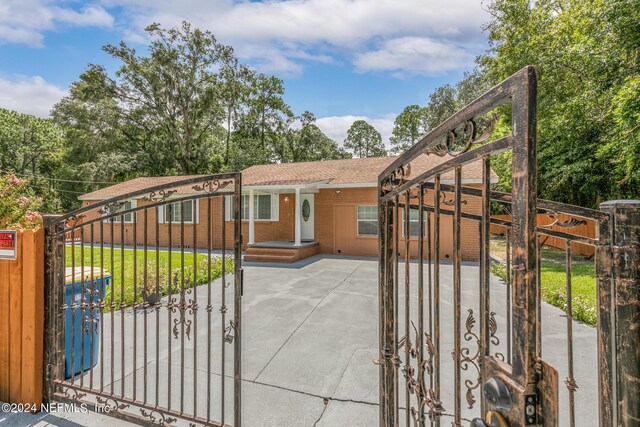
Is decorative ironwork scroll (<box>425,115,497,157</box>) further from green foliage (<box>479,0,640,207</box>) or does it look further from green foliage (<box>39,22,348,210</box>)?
green foliage (<box>39,22,348,210</box>)

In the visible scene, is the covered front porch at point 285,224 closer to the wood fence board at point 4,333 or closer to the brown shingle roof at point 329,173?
the brown shingle roof at point 329,173

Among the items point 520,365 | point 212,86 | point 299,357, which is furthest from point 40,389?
point 212,86

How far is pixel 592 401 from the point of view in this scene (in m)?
2.86

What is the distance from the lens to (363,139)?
119ft

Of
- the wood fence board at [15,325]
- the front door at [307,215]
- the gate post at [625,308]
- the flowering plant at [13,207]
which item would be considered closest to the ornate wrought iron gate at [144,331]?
the wood fence board at [15,325]

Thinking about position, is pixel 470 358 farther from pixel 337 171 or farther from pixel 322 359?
pixel 337 171

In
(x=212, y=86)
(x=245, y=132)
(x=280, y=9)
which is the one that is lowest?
(x=280, y=9)

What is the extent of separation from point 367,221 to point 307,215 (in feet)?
8.55

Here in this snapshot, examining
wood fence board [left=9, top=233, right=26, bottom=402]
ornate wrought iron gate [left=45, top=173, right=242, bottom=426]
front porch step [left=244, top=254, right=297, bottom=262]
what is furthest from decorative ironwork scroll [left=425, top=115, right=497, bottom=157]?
front porch step [left=244, top=254, right=297, bottom=262]

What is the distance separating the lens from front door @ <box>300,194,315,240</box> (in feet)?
43.9

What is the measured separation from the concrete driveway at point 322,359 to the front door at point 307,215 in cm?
615

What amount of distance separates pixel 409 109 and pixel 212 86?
1981 cm

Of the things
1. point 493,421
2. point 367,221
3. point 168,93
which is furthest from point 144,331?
point 168,93

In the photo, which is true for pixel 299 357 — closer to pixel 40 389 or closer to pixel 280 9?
pixel 40 389
